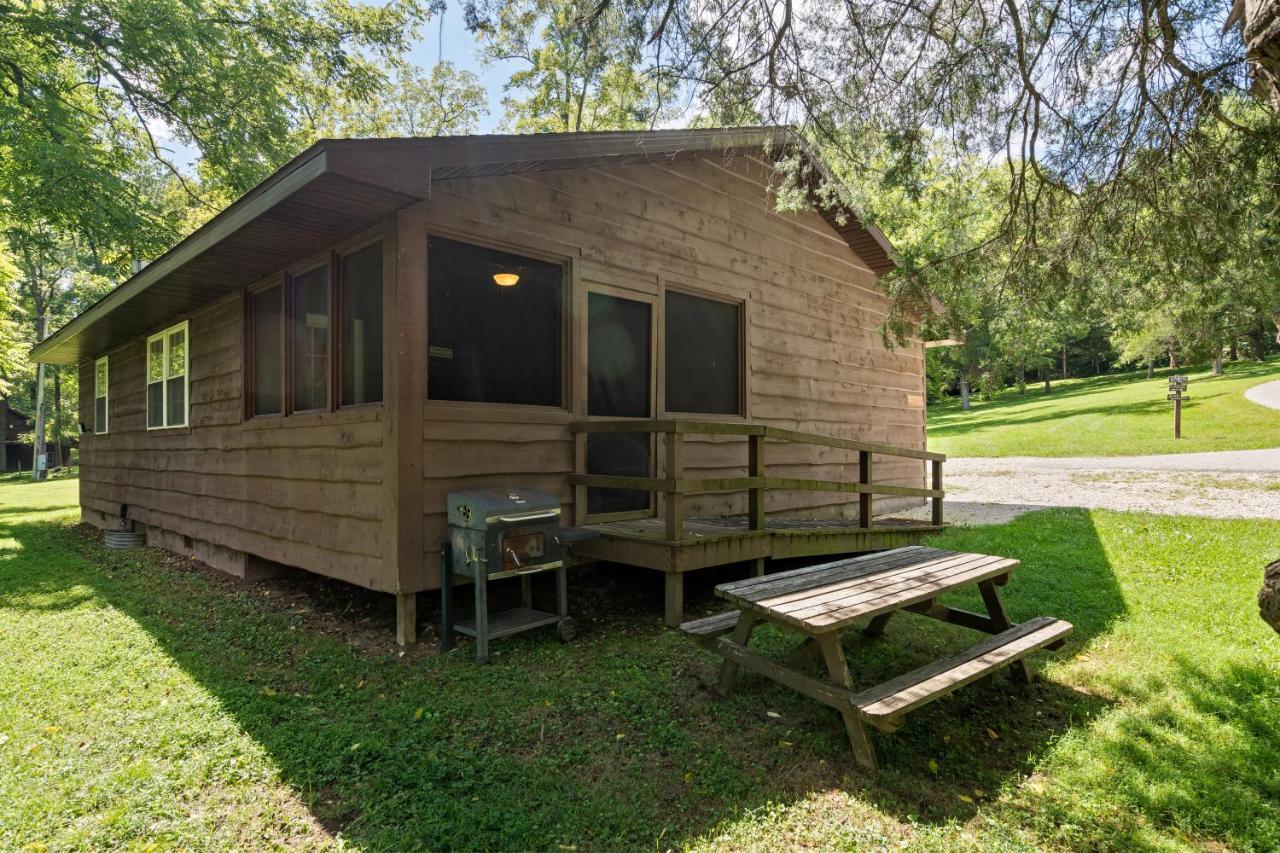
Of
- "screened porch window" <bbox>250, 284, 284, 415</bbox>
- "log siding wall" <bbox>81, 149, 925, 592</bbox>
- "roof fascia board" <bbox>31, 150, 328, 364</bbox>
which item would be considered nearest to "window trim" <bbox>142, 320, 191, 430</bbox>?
"log siding wall" <bbox>81, 149, 925, 592</bbox>

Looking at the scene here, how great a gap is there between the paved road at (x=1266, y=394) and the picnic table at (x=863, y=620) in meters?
24.3

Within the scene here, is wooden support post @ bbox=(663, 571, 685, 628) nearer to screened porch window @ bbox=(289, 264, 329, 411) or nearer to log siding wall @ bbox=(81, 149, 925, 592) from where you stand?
log siding wall @ bbox=(81, 149, 925, 592)

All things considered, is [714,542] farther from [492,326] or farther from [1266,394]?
[1266,394]

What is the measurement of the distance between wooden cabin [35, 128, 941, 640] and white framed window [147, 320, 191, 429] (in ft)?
0.17

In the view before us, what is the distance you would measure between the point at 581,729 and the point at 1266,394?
30.9 m

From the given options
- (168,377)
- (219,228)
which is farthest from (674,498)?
(168,377)

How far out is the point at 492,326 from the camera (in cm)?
468

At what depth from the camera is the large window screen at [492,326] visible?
4.39 metres

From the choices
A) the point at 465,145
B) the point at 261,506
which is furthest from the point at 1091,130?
the point at 261,506

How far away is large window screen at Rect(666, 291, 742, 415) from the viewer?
6.07m

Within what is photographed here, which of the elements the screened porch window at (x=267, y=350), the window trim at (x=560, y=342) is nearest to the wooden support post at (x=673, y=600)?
the window trim at (x=560, y=342)

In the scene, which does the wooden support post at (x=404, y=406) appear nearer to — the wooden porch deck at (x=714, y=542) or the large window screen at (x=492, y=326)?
the large window screen at (x=492, y=326)

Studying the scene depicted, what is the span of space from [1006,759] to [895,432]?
21.5 feet

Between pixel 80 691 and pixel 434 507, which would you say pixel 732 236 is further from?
pixel 80 691
